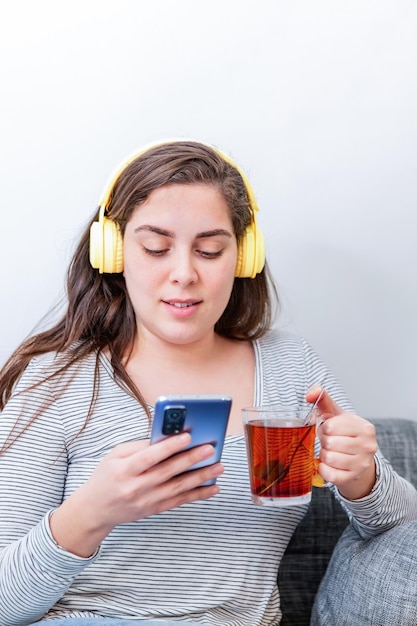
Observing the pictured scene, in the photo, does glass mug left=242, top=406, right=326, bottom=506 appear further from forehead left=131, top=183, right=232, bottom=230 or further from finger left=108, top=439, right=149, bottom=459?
forehead left=131, top=183, right=232, bottom=230

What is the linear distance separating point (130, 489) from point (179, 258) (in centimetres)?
49

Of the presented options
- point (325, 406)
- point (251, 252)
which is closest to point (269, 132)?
point (251, 252)

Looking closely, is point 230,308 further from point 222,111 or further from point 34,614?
point 34,614

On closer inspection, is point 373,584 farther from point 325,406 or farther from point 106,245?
point 106,245

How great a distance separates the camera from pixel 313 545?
206cm

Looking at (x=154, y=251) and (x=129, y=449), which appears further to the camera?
(x=154, y=251)

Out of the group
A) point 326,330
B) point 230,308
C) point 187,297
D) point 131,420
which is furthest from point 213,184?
point 326,330

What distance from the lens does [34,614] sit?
1.51m

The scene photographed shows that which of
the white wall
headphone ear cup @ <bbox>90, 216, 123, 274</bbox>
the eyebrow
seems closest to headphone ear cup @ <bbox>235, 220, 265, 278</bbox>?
the eyebrow

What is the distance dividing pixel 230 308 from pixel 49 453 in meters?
0.56

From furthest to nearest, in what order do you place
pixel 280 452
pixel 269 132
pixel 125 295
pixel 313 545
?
pixel 269 132
pixel 313 545
pixel 125 295
pixel 280 452

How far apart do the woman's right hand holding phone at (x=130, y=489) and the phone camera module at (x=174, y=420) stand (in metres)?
0.01

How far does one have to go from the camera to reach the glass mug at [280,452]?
141cm

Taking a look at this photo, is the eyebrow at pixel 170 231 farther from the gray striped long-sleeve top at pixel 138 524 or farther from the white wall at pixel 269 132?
the white wall at pixel 269 132
